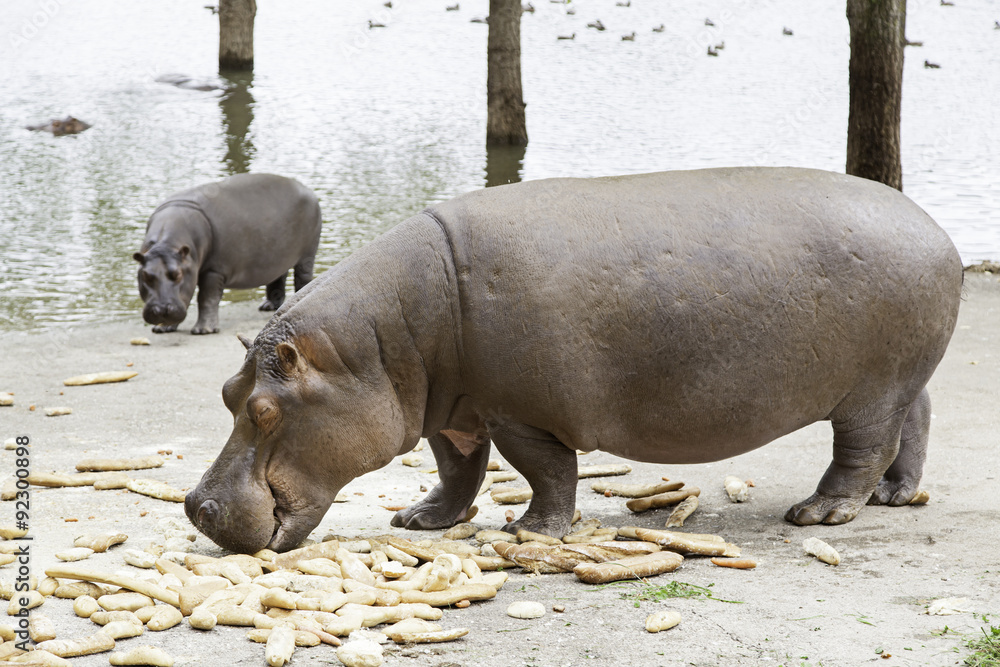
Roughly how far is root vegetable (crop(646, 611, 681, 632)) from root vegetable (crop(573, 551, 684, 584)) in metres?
0.39

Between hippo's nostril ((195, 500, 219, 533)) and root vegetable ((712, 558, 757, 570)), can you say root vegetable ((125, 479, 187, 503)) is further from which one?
root vegetable ((712, 558, 757, 570))

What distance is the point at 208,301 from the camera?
8.85 meters

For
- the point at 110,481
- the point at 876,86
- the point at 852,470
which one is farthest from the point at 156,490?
the point at 876,86

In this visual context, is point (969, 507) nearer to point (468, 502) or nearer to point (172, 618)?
point (468, 502)

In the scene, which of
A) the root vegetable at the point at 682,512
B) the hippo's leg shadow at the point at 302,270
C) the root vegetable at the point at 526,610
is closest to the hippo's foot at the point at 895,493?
the root vegetable at the point at 682,512

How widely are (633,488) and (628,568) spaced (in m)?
1.50

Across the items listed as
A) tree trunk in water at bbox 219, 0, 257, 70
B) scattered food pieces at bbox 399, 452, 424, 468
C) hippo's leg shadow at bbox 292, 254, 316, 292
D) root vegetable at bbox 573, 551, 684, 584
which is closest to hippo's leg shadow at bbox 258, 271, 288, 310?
hippo's leg shadow at bbox 292, 254, 316, 292

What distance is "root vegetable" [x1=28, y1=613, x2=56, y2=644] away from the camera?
10.1 ft

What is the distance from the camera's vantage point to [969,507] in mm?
4715

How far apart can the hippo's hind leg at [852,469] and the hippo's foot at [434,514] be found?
1.39 m

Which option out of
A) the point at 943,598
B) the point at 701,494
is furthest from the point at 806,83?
the point at 943,598

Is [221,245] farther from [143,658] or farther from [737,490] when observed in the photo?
[143,658]

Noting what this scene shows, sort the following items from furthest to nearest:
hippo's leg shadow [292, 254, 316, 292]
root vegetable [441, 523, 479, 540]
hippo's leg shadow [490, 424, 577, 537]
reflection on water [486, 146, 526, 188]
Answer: reflection on water [486, 146, 526, 188] < hippo's leg shadow [292, 254, 316, 292] < root vegetable [441, 523, 479, 540] < hippo's leg shadow [490, 424, 577, 537]

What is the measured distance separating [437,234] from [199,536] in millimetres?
1536
